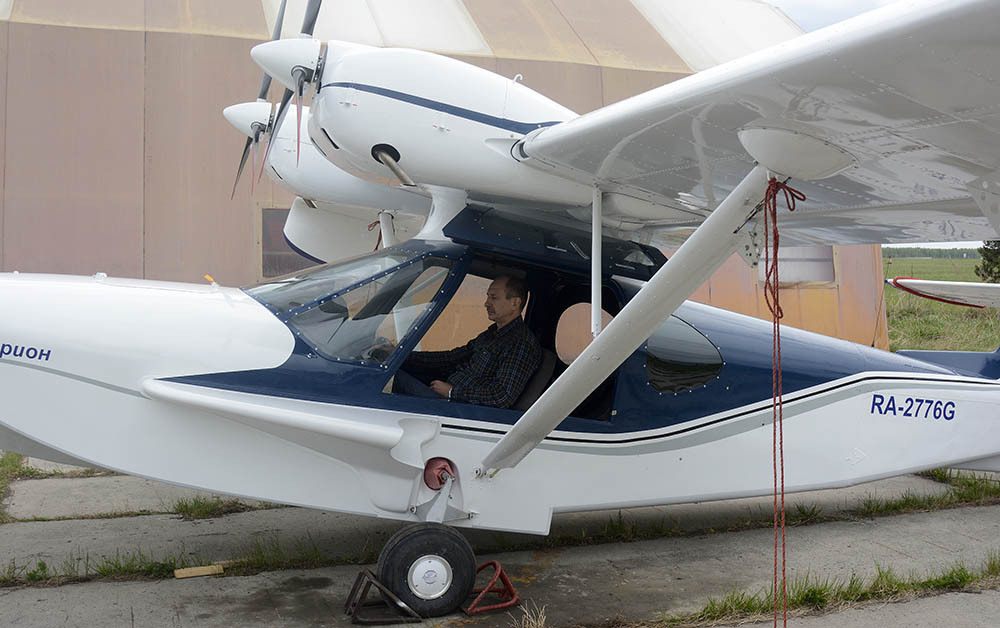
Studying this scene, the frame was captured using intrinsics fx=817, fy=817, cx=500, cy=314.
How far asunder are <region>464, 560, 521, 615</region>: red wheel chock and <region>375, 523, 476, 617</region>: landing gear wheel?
0.24 ft

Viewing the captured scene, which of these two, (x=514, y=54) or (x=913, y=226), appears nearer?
(x=913, y=226)

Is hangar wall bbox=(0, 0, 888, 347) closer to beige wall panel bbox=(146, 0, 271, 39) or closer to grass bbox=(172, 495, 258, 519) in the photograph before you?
beige wall panel bbox=(146, 0, 271, 39)

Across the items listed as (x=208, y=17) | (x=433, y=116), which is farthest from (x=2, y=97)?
(x=433, y=116)

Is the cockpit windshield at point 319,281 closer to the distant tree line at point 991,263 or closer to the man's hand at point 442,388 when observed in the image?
the man's hand at point 442,388

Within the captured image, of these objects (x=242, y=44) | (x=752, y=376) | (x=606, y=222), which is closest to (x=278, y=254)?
(x=242, y=44)

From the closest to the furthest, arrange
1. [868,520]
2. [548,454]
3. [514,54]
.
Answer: [548,454], [868,520], [514,54]

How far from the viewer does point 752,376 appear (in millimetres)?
4965

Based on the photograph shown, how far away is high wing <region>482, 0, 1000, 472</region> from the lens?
2385mm

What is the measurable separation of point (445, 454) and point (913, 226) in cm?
292

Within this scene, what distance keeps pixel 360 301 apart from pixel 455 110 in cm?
108

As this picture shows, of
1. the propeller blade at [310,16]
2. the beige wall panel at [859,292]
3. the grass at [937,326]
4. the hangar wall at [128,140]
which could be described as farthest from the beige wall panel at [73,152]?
the grass at [937,326]

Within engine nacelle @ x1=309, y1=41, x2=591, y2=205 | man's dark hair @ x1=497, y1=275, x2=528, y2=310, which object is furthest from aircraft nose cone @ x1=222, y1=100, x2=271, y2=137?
man's dark hair @ x1=497, y1=275, x2=528, y2=310

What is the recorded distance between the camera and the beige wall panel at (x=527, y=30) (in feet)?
34.6

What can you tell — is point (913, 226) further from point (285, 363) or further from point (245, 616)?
point (245, 616)
